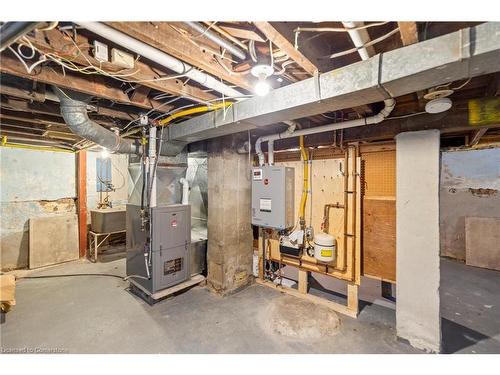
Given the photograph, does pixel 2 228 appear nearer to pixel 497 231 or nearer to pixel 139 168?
pixel 139 168

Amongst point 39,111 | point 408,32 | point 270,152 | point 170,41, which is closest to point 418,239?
point 408,32

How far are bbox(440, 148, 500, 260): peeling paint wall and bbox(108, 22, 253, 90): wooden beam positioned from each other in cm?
561

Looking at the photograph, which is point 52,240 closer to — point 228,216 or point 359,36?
point 228,216

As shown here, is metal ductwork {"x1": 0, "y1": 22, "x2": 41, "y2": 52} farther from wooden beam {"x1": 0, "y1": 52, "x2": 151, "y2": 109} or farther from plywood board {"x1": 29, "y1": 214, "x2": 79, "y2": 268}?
plywood board {"x1": 29, "y1": 214, "x2": 79, "y2": 268}

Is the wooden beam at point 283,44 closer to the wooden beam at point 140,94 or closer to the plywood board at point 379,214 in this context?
the wooden beam at point 140,94

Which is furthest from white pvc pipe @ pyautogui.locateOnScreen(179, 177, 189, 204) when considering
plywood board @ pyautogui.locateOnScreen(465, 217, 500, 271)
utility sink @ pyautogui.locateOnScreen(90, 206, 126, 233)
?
plywood board @ pyautogui.locateOnScreen(465, 217, 500, 271)

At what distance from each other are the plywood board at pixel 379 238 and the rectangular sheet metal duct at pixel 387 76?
155cm

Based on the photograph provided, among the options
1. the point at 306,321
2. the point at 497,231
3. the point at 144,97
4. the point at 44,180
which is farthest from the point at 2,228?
the point at 497,231

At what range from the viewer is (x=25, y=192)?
427 cm

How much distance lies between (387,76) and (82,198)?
5483mm

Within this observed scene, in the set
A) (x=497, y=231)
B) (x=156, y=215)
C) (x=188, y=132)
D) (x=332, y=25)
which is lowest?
(x=497, y=231)

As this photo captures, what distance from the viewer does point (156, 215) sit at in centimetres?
290

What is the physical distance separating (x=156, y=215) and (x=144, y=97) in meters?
1.37

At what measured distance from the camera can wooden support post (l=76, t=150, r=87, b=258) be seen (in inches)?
186
